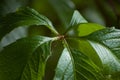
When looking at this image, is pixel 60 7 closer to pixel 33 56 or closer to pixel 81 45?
→ pixel 81 45

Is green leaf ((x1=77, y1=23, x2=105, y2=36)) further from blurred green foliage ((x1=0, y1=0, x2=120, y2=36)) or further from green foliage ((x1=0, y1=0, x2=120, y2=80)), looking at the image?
blurred green foliage ((x1=0, y1=0, x2=120, y2=36))

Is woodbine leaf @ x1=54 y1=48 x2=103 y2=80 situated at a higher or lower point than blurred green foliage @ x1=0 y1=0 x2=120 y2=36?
lower

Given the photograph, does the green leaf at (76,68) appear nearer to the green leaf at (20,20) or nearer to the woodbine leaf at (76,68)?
the woodbine leaf at (76,68)

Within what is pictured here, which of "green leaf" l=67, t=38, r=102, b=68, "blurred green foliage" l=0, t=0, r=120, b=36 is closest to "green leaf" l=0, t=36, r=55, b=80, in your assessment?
"green leaf" l=67, t=38, r=102, b=68

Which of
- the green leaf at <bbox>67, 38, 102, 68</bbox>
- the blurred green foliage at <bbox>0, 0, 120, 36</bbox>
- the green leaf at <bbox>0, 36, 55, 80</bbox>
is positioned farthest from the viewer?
the blurred green foliage at <bbox>0, 0, 120, 36</bbox>

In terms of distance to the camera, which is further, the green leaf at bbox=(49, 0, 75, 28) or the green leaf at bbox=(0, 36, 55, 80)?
the green leaf at bbox=(49, 0, 75, 28)

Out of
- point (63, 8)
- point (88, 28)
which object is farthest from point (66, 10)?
point (88, 28)

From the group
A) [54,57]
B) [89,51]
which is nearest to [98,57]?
[89,51]

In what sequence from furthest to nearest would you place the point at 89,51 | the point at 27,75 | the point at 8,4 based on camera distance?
1. the point at 8,4
2. the point at 89,51
3. the point at 27,75

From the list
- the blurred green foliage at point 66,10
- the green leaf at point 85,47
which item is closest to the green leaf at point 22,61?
the green leaf at point 85,47
